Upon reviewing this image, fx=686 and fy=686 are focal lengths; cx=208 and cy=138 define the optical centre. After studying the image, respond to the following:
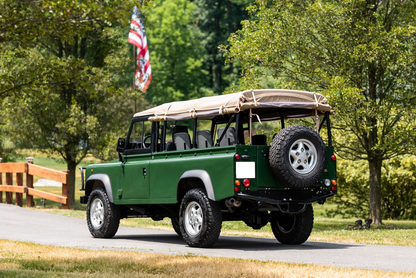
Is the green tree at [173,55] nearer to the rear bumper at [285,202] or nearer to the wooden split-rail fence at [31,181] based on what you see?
the wooden split-rail fence at [31,181]

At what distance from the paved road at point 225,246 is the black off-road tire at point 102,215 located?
208 millimetres

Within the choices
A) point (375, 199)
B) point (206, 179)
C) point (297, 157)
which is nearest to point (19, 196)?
point (375, 199)

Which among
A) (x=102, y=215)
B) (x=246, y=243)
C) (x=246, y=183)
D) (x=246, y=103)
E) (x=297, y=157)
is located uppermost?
(x=246, y=103)

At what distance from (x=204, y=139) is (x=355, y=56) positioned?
24.1ft

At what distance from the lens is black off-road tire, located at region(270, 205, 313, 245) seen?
12.5 meters

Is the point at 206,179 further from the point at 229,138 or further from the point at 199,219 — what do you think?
the point at 229,138

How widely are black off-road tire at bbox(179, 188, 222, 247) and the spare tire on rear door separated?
1.23 meters

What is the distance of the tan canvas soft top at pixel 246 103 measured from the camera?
11.4 metres

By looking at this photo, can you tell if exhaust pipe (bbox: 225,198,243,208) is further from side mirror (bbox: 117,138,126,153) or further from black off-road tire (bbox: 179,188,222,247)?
side mirror (bbox: 117,138,126,153)

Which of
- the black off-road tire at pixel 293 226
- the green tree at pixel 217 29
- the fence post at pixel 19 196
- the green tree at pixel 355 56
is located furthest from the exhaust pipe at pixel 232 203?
the green tree at pixel 217 29

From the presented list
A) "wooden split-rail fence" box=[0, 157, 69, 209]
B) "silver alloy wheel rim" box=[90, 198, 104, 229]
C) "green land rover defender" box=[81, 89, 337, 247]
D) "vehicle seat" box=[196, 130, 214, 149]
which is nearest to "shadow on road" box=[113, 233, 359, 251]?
"green land rover defender" box=[81, 89, 337, 247]

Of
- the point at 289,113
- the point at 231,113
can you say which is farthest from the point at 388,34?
the point at 231,113

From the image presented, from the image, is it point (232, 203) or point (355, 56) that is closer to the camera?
point (232, 203)

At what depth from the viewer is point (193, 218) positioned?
38.9 feet
